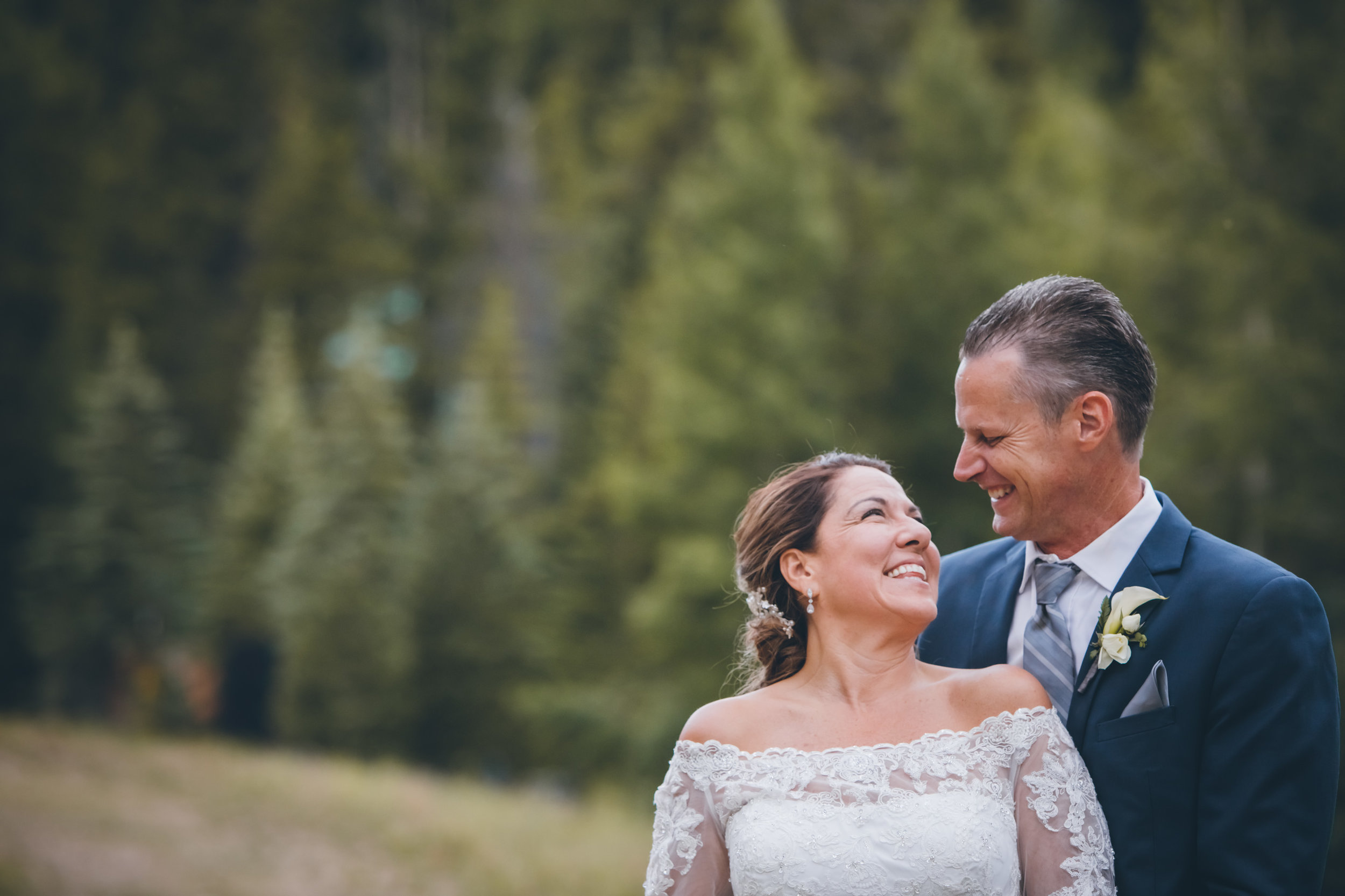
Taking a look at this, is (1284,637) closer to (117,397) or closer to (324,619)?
(324,619)

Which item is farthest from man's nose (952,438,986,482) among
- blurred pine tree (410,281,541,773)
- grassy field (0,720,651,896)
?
blurred pine tree (410,281,541,773)

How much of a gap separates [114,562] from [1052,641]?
20.6 metres

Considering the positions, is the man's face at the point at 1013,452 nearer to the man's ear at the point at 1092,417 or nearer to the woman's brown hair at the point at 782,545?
the man's ear at the point at 1092,417

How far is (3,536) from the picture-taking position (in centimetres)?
2080

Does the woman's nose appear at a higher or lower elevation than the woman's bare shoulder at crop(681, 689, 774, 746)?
higher

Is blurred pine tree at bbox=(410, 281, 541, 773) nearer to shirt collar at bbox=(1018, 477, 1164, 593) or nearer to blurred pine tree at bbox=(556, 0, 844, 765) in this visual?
blurred pine tree at bbox=(556, 0, 844, 765)

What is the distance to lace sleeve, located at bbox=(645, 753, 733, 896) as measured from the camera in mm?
2510

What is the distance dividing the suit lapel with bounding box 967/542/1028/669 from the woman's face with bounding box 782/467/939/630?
4.9 inches

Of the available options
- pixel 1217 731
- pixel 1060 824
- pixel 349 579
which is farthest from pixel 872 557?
pixel 349 579

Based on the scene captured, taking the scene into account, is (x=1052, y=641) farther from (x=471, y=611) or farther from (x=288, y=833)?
(x=471, y=611)

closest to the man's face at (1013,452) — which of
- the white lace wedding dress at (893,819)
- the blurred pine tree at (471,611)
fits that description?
the white lace wedding dress at (893,819)

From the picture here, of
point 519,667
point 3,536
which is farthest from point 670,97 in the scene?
point 3,536

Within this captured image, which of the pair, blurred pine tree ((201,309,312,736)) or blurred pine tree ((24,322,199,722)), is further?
blurred pine tree ((201,309,312,736))

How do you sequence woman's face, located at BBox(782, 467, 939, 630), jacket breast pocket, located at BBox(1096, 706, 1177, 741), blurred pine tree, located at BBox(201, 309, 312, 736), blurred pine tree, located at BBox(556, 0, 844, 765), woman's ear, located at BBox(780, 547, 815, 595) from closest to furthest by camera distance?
jacket breast pocket, located at BBox(1096, 706, 1177, 741) < woman's face, located at BBox(782, 467, 939, 630) < woman's ear, located at BBox(780, 547, 815, 595) < blurred pine tree, located at BBox(556, 0, 844, 765) < blurred pine tree, located at BBox(201, 309, 312, 736)
